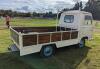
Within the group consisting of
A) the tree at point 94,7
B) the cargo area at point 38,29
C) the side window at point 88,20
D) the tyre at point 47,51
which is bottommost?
the tyre at point 47,51

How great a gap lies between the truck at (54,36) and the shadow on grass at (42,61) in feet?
1.62

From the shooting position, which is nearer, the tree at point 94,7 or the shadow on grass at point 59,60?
the shadow on grass at point 59,60

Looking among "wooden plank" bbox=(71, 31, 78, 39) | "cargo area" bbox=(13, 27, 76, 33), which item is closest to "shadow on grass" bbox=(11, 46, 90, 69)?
"wooden plank" bbox=(71, 31, 78, 39)

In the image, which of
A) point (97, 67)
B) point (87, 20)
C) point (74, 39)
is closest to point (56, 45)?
point (74, 39)

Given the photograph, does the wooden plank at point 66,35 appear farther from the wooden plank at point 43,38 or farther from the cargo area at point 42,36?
the wooden plank at point 43,38

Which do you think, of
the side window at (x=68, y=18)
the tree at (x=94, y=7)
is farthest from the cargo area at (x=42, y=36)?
the tree at (x=94, y=7)

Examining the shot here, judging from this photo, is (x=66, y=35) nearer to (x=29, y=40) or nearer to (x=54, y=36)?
(x=54, y=36)

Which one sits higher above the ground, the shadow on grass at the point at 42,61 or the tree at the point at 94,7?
the tree at the point at 94,7

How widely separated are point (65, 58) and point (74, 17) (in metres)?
2.98

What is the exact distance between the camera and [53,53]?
962 cm

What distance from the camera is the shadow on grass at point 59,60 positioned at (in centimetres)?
816

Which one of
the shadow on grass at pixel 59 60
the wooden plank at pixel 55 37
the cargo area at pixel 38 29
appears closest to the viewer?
the shadow on grass at pixel 59 60

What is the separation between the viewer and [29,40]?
8.09 m

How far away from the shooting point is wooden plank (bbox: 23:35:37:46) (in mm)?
7934
